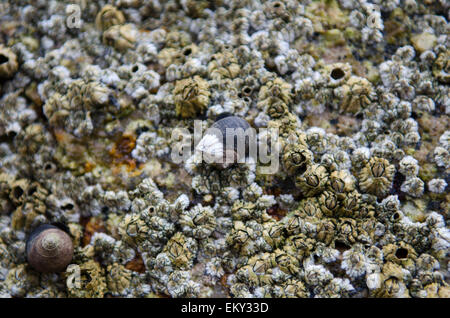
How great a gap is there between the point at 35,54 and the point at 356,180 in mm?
2391

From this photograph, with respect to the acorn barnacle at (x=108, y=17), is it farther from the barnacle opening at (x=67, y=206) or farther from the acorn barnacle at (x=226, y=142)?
the barnacle opening at (x=67, y=206)

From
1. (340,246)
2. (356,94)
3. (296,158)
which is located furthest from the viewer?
(356,94)

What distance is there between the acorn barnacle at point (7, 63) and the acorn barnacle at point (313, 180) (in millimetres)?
2130

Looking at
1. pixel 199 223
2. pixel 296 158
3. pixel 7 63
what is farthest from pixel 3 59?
pixel 296 158

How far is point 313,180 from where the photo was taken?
7.91 feet

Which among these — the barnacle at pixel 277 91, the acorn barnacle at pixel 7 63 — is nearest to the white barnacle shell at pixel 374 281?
the barnacle at pixel 277 91

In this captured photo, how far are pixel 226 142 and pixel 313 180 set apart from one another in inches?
22.2

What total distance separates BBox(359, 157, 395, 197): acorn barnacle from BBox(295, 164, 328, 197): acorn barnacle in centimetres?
23

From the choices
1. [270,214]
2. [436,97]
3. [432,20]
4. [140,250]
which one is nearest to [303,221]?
[270,214]

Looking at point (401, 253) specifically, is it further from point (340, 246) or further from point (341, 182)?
point (341, 182)

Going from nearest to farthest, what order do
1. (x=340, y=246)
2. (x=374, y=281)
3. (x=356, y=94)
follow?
(x=374, y=281) < (x=340, y=246) < (x=356, y=94)

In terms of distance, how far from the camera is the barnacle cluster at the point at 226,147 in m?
2.35

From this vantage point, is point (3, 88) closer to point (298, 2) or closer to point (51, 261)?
point (51, 261)

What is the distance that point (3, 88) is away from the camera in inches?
114
